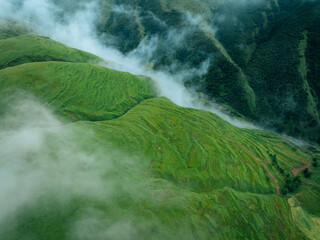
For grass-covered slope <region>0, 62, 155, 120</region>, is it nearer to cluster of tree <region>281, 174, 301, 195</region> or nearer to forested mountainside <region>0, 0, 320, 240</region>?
forested mountainside <region>0, 0, 320, 240</region>

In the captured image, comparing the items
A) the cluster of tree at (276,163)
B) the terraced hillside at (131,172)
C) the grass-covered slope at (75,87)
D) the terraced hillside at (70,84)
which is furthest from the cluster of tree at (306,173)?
the terraced hillside at (70,84)

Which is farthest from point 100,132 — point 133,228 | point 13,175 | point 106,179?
point 133,228

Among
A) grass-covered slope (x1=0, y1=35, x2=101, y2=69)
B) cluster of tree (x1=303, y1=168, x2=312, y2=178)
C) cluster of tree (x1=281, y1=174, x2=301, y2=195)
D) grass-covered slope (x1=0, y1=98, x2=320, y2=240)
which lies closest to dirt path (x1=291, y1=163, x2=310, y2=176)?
cluster of tree (x1=303, y1=168, x2=312, y2=178)

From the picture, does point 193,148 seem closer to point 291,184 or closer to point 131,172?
point 131,172

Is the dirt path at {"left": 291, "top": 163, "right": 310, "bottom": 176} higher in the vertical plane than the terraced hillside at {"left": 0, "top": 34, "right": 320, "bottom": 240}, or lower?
higher

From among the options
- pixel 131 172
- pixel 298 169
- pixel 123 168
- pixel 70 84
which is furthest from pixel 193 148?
pixel 298 169

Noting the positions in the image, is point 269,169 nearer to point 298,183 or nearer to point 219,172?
point 298,183

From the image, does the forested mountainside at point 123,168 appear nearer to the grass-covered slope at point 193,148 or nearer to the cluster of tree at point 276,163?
the grass-covered slope at point 193,148
